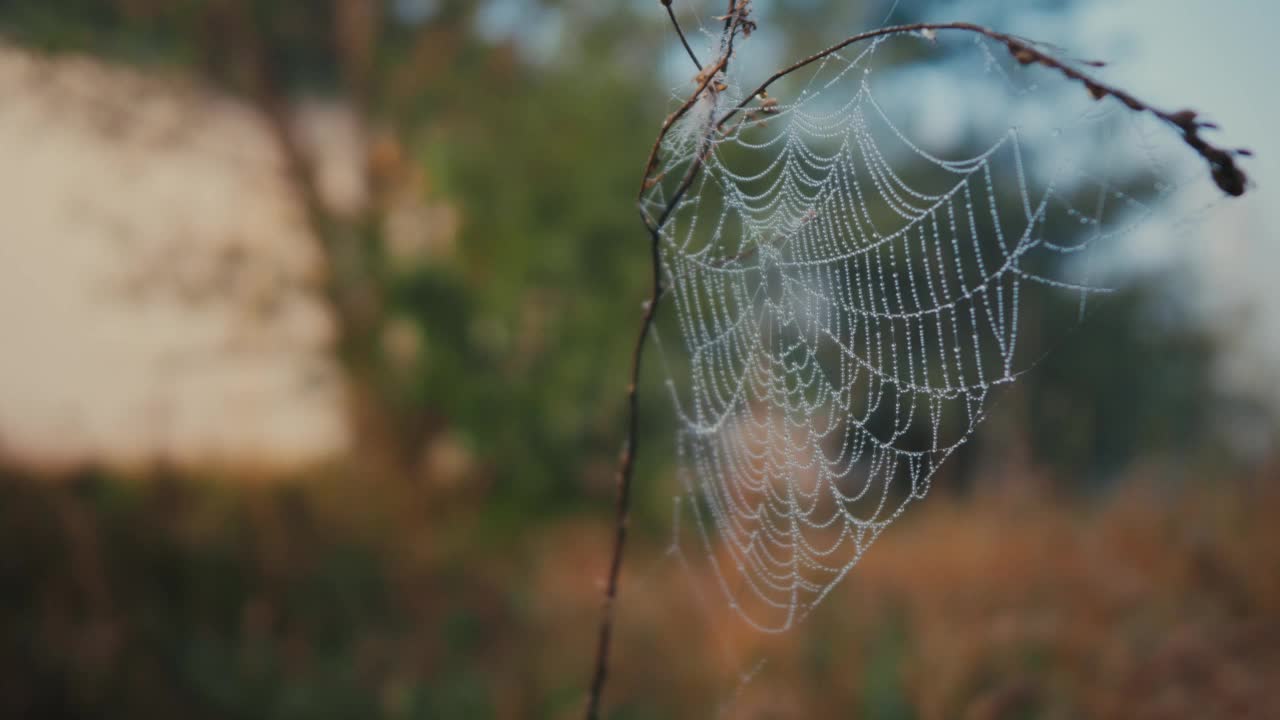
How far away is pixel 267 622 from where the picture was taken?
4.59 metres

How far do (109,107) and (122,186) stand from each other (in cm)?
58

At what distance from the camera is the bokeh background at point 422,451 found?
400 centimetres

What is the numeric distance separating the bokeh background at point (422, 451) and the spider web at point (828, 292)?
1.87ft

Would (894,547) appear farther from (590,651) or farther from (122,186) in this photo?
(122,186)

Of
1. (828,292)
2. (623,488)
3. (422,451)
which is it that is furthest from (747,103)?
(422,451)

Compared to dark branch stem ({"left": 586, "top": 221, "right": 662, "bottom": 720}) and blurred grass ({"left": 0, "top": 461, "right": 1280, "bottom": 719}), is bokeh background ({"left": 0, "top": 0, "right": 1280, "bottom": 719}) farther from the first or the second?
dark branch stem ({"left": 586, "top": 221, "right": 662, "bottom": 720})

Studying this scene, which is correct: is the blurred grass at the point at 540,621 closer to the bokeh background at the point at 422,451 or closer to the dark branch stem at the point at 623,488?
the bokeh background at the point at 422,451

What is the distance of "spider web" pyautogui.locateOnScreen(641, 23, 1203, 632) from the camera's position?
5.57ft

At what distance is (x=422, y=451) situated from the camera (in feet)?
22.0

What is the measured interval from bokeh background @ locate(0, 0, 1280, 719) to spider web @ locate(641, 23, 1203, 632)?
571 millimetres

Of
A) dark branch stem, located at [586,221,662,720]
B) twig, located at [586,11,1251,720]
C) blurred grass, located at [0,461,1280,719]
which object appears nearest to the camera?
twig, located at [586,11,1251,720]

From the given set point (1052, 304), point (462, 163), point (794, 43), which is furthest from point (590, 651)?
point (1052, 304)

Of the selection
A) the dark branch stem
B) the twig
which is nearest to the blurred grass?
the dark branch stem

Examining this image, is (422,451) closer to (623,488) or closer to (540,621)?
(540,621)
